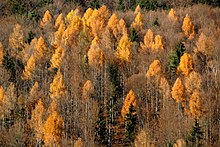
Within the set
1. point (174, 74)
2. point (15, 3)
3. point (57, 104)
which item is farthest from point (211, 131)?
point (15, 3)

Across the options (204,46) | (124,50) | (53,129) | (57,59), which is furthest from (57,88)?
(204,46)

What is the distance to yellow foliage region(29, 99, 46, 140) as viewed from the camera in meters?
58.2

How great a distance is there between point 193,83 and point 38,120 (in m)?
23.3

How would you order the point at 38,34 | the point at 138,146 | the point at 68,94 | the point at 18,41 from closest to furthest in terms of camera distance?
1. the point at 138,146
2. the point at 68,94
3. the point at 18,41
4. the point at 38,34

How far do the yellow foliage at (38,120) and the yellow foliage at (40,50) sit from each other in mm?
18786

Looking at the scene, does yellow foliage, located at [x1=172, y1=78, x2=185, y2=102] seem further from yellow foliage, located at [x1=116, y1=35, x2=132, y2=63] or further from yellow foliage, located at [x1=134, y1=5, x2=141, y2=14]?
yellow foliage, located at [x1=134, y1=5, x2=141, y2=14]

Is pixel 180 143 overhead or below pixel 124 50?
below

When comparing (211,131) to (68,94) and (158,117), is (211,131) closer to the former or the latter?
(158,117)

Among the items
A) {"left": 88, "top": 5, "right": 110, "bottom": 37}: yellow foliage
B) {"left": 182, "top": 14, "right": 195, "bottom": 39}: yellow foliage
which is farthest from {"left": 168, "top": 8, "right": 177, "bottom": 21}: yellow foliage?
{"left": 88, "top": 5, "right": 110, "bottom": 37}: yellow foliage

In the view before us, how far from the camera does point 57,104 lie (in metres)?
66.6

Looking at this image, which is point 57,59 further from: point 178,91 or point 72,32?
point 178,91

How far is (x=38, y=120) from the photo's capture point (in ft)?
199

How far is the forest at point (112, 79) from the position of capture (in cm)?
5838

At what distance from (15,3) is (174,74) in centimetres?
5699
